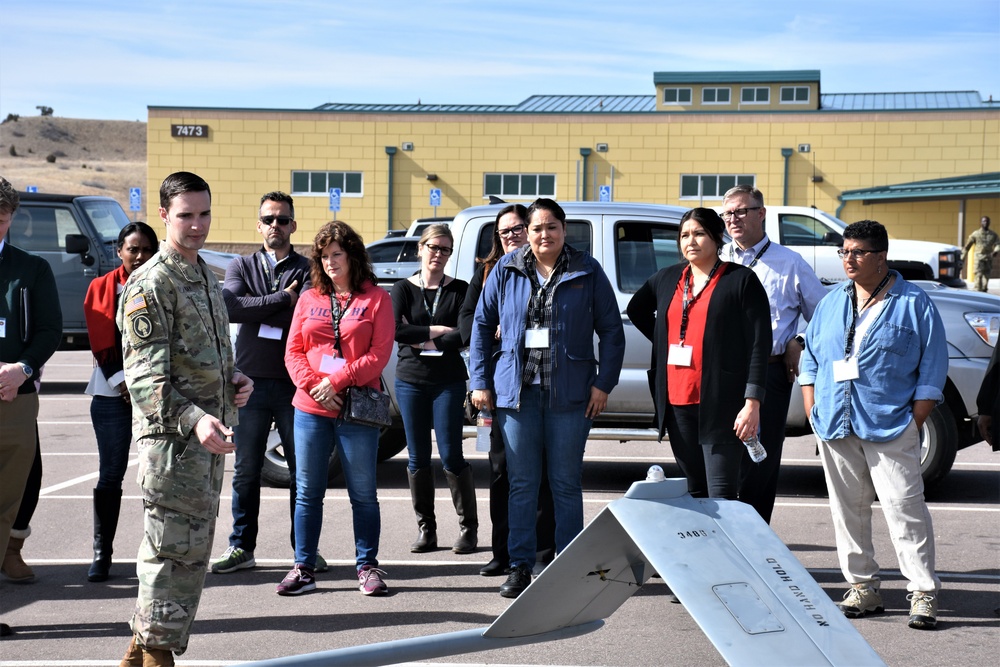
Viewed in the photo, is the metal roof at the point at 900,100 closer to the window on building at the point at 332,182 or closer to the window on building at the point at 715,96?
the window on building at the point at 715,96

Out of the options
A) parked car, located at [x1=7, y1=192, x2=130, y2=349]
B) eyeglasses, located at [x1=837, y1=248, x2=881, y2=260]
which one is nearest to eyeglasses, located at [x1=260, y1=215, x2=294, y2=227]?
eyeglasses, located at [x1=837, y1=248, x2=881, y2=260]

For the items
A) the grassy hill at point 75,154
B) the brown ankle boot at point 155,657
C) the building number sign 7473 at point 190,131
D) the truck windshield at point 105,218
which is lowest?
A: the brown ankle boot at point 155,657

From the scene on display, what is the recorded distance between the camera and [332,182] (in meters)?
40.2

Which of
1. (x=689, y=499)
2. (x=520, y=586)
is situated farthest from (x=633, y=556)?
(x=520, y=586)

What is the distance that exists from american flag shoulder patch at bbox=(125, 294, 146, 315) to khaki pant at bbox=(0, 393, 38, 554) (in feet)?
4.28

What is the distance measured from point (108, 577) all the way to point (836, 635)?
15.1ft

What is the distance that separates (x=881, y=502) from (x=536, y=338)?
182 cm

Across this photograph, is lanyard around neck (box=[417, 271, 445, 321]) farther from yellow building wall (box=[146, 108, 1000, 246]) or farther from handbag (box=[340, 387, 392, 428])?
yellow building wall (box=[146, 108, 1000, 246])

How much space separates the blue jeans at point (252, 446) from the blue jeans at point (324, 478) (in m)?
0.44

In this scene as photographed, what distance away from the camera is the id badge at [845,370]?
16.7 feet

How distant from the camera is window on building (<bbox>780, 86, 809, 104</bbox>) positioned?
4731 cm

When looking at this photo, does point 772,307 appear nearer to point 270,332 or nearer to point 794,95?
point 270,332

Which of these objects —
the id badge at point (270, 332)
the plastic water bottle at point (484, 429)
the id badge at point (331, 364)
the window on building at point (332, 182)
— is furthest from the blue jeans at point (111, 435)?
the window on building at point (332, 182)

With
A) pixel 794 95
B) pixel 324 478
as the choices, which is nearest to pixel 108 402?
pixel 324 478
